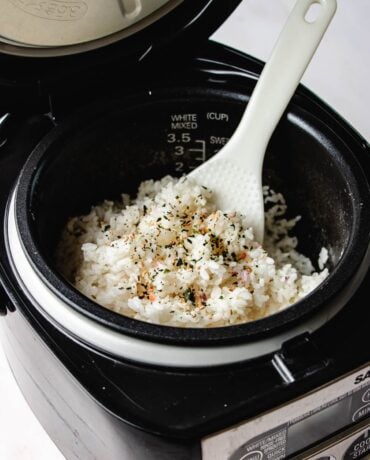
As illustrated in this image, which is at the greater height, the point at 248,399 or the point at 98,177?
the point at 98,177

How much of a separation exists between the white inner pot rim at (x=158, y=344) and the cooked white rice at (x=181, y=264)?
0.13 m

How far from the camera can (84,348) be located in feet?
3.38

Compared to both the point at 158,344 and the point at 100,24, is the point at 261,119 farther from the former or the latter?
the point at 158,344

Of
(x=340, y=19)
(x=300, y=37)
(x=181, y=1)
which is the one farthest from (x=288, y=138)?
(x=340, y=19)

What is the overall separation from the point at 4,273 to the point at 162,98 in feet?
1.33

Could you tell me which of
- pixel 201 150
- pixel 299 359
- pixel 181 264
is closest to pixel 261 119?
pixel 201 150

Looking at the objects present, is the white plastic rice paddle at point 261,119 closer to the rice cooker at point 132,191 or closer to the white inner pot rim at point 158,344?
the rice cooker at point 132,191

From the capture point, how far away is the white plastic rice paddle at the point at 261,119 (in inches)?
50.5

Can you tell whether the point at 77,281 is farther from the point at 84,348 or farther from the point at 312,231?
the point at 312,231

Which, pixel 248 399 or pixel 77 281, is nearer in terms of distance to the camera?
pixel 248 399

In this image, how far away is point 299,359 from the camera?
1.00 meters

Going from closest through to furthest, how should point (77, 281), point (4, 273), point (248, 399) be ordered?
point (248, 399) < point (4, 273) < point (77, 281)

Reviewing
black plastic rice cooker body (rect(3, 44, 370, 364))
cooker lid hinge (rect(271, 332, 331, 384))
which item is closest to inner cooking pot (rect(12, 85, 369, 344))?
black plastic rice cooker body (rect(3, 44, 370, 364))

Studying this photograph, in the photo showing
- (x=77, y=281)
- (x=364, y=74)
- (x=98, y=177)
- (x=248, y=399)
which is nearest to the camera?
(x=248, y=399)
